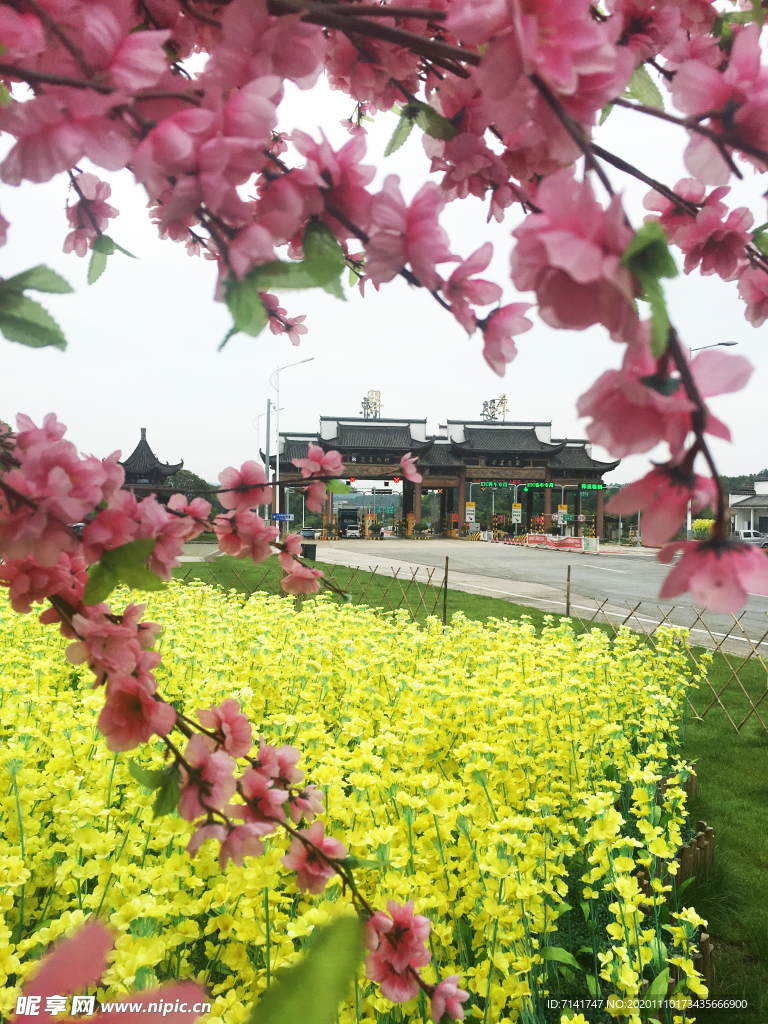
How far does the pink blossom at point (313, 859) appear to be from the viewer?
0.94 meters

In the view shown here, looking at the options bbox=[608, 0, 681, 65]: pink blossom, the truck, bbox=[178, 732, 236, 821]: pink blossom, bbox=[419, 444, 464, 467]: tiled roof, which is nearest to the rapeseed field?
bbox=[178, 732, 236, 821]: pink blossom

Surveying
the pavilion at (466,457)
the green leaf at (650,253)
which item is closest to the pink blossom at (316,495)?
the green leaf at (650,253)

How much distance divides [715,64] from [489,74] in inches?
25.4

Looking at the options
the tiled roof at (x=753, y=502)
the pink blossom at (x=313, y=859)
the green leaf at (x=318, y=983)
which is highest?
the tiled roof at (x=753, y=502)

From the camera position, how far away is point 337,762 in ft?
6.21

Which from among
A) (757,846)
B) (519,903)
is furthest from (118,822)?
(757,846)

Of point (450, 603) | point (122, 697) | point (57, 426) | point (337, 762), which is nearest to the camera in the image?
point (122, 697)

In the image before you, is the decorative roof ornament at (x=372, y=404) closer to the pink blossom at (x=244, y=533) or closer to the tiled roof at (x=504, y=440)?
the tiled roof at (x=504, y=440)

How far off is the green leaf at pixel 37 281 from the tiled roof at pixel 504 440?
32.8 metres

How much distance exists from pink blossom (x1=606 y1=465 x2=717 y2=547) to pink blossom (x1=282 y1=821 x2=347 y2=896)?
2.36 feet

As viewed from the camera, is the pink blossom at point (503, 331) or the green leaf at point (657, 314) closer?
the green leaf at point (657, 314)

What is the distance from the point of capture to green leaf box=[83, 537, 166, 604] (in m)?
0.66

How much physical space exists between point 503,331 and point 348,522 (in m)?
37.7

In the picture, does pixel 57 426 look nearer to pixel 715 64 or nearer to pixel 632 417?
pixel 632 417
